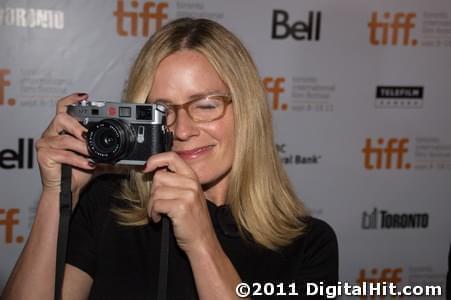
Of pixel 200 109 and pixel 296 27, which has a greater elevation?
pixel 296 27

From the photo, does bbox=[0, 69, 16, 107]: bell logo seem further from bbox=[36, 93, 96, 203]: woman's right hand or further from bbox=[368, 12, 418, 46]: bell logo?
bbox=[368, 12, 418, 46]: bell logo

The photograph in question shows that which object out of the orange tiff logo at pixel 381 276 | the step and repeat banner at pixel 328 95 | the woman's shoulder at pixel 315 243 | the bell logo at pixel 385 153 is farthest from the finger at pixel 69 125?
the orange tiff logo at pixel 381 276

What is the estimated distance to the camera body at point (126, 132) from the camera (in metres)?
1.06

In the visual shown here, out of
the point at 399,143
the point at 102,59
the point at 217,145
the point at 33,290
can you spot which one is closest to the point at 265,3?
the point at 102,59

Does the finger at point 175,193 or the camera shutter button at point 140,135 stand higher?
the camera shutter button at point 140,135

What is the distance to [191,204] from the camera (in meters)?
1.03

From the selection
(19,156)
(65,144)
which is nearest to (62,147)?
(65,144)

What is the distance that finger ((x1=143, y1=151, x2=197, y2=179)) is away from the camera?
1.04 meters

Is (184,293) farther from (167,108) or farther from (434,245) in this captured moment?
(434,245)

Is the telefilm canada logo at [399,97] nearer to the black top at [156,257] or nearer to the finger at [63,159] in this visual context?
the black top at [156,257]

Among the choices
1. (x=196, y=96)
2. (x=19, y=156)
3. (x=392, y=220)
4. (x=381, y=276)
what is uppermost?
(x=196, y=96)

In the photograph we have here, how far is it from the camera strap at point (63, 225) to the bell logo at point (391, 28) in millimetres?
1497

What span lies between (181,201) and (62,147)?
0.86 feet

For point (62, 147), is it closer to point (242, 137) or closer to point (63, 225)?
point (63, 225)
